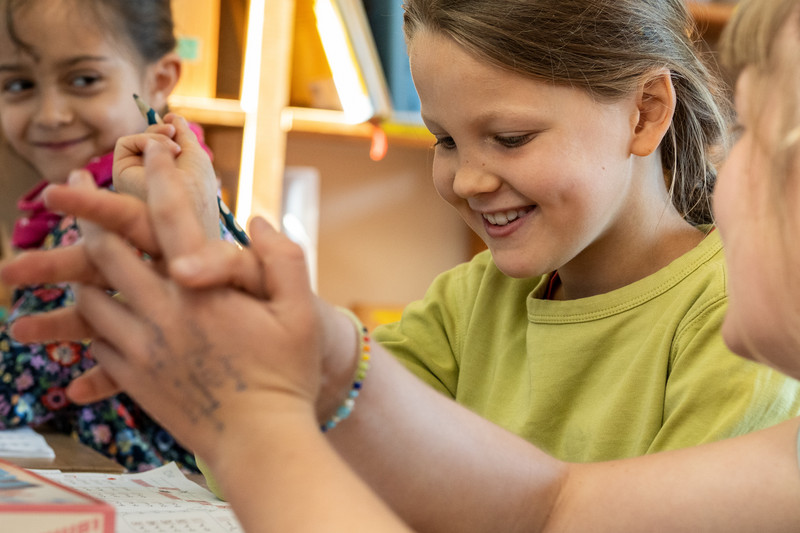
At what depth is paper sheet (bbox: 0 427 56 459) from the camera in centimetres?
99

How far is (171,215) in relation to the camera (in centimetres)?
48

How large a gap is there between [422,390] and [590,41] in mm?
442

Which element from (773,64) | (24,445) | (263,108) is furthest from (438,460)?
(263,108)

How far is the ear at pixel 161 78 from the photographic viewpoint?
1.54 m

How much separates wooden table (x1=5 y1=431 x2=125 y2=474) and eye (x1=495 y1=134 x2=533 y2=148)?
1.63ft

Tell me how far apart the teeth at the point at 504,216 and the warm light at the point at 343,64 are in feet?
3.76

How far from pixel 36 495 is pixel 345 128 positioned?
1658 mm

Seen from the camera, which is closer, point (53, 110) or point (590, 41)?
point (590, 41)

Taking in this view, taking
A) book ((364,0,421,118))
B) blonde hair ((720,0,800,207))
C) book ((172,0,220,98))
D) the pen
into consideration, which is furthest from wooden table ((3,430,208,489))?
book ((364,0,421,118))

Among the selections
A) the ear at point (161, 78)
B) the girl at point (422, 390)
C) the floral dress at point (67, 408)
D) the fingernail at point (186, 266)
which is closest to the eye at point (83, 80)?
the ear at point (161, 78)

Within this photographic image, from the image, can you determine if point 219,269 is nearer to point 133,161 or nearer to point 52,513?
point 52,513

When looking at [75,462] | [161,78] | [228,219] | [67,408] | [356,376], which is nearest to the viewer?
[356,376]

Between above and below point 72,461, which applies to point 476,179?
above

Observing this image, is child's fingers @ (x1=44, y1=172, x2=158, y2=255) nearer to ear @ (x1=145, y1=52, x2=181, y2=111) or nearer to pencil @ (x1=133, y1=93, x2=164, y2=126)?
pencil @ (x1=133, y1=93, x2=164, y2=126)
